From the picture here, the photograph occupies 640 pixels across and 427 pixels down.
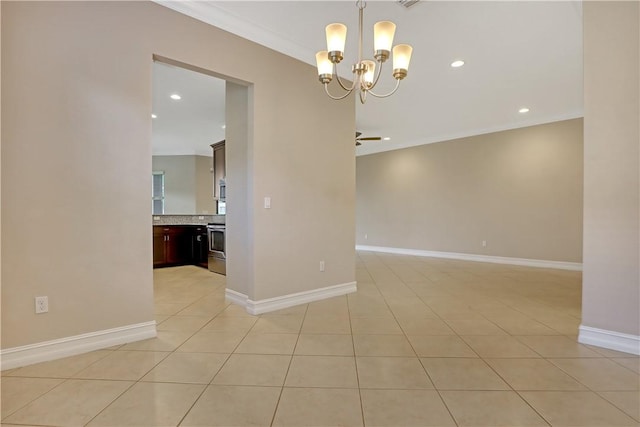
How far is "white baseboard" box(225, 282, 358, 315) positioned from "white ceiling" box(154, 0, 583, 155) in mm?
2433

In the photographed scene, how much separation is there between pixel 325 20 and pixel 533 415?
127 inches

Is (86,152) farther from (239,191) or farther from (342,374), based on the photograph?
(342,374)

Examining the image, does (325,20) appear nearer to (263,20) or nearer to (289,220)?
(263,20)

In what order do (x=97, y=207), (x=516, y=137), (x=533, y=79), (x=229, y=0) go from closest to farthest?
(x=97, y=207) → (x=229, y=0) → (x=533, y=79) → (x=516, y=137)

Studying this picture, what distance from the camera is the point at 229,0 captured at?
8.63 ft

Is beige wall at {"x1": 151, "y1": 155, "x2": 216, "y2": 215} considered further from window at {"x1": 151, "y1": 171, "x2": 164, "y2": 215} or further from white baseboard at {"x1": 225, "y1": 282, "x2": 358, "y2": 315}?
white baseboard at {"x1": 225, "y1": 282, "x2": 358, "y2": 315}

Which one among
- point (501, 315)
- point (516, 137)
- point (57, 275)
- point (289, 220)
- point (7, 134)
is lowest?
point (501, 315)

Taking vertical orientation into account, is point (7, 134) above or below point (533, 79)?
below

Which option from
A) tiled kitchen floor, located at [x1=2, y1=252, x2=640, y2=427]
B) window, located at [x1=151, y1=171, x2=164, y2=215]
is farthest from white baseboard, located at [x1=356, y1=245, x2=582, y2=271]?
window, located at [x1=151, y1=171, x2=164, y2=215]

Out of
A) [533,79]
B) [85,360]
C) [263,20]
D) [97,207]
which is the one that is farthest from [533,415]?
[533,79]

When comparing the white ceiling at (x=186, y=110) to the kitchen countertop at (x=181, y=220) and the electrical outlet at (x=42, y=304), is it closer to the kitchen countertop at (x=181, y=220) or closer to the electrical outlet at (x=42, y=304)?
the kitchen countertop at (x=181, y=220)

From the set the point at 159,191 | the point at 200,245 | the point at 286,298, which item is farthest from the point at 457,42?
the point at 159,191

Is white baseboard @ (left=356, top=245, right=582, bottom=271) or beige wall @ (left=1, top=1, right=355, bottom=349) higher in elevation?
beige wall @ (left=1, top=1, right=355, bottom=349)

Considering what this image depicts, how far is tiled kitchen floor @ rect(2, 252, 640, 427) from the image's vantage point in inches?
61.1
